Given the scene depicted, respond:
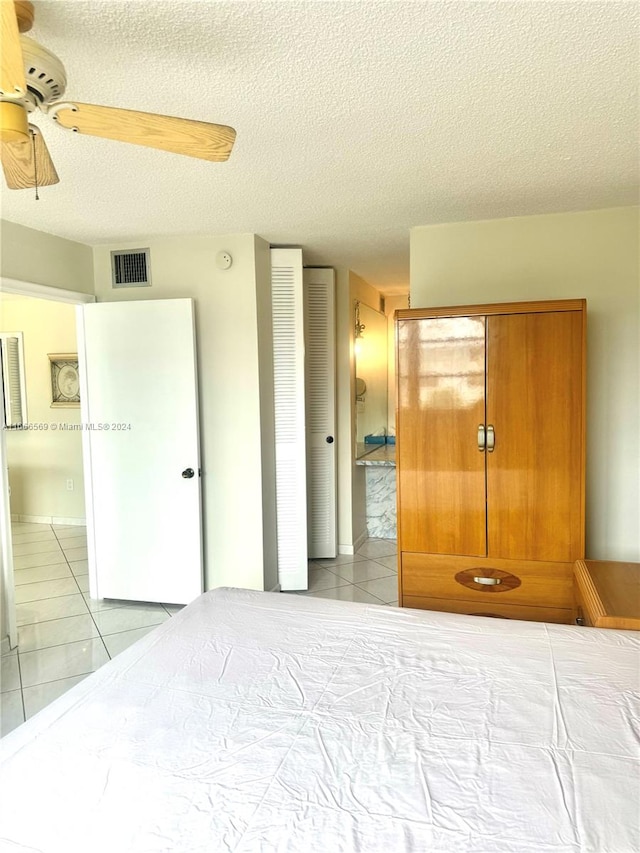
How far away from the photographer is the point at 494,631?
6.12 feet

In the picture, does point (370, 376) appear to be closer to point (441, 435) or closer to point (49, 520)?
point (441, 435)

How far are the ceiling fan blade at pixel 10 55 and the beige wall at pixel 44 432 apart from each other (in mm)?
4841

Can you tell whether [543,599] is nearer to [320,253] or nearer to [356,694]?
[356,694]

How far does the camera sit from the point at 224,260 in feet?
11.6

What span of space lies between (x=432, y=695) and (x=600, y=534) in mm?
2093

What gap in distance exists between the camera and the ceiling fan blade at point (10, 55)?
1.05 m

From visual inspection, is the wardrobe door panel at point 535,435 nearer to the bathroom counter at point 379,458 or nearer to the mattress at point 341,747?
the mattress at point 341,747

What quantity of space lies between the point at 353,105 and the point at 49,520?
17.9 ft

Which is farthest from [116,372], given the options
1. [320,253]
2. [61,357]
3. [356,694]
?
[356,694]

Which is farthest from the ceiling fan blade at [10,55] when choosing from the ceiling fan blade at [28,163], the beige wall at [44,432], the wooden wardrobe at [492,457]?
the beige wall at [44,432]

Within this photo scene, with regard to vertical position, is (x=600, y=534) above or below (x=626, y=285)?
below

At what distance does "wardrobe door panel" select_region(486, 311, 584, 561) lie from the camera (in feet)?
8.87

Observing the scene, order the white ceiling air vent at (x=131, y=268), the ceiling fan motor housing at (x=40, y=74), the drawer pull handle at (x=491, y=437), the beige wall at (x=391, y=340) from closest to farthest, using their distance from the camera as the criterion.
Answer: the ceiling fan motor housing at (x=40, y=74), the drawer pull handle at (x=491, y=437), the white ceiling air vent at (x=131, y=268), the beige wall at (x=391, y=340)

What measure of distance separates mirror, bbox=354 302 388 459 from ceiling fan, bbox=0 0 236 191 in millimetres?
3476
